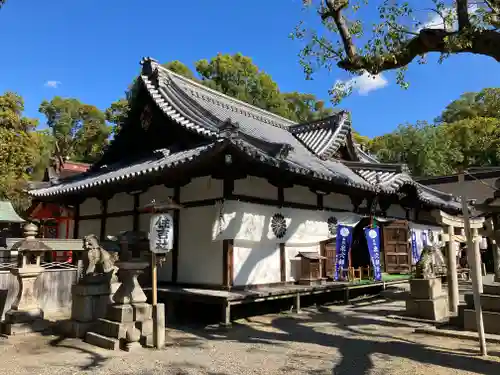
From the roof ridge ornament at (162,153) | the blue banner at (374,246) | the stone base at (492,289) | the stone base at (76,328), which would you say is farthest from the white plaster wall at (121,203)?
the stone base at (492,289)

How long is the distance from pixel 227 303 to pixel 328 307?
4.64m

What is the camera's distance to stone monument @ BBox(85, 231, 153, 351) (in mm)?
7977

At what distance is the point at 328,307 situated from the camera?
1351 cm

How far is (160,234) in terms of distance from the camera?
847cm

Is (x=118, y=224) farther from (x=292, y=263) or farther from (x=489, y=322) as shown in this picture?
(x=489, y=322)

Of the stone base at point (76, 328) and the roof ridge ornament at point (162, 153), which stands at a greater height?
the roof ridge ornament at point (162, 153)

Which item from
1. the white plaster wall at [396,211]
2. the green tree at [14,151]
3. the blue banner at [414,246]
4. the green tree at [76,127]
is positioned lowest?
the blue banner at [414,246]

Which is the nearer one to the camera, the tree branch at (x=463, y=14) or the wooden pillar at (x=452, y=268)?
the tree branch at (x=463, y=14)

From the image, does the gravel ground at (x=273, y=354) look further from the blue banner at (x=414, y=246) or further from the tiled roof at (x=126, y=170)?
the blue banner at (x=414, y=246)

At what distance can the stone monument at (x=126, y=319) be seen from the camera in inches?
314

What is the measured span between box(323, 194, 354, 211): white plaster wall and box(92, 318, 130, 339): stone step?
884 cm

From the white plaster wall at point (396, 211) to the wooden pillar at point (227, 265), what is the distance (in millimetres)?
9771

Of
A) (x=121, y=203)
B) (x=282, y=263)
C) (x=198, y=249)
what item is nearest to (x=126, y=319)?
(x=198, y=249)

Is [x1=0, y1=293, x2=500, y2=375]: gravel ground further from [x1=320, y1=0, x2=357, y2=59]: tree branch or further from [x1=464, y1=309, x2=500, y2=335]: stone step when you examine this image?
[x1=320, y1=0, x2=357, y2=59]: tree branch
